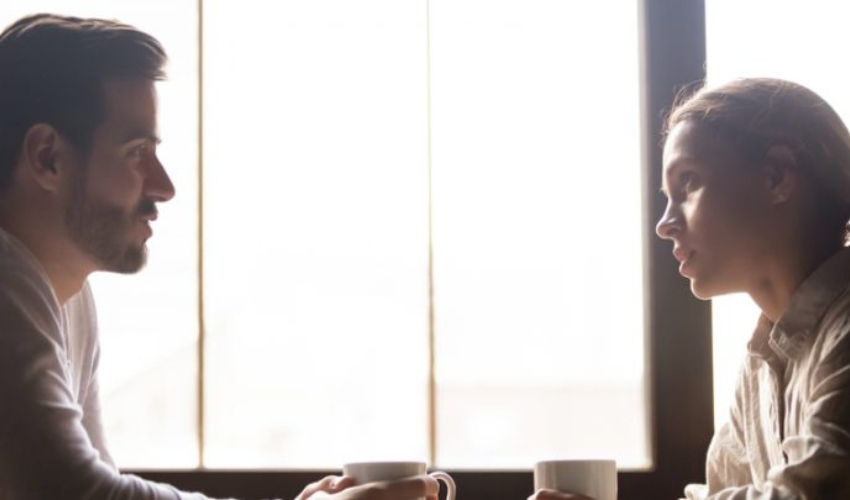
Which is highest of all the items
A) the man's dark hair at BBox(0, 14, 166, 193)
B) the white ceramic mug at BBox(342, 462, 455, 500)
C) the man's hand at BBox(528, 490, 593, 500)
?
the man's dark hair at BBox(0, 14, 166, 193)

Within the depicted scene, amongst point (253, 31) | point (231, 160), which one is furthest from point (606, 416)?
point (253, 31)

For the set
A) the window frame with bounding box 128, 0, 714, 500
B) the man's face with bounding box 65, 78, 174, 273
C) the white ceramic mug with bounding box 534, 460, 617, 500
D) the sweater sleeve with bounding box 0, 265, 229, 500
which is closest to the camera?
the sweater sleeve with bounding box 0, 265, 229, 500

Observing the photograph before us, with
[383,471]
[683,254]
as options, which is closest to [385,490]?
[383,471]

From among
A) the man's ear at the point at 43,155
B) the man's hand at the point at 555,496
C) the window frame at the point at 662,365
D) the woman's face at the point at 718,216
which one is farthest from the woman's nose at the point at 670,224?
the man's ear at the point at 43,155

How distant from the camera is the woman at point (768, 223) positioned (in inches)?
53.1

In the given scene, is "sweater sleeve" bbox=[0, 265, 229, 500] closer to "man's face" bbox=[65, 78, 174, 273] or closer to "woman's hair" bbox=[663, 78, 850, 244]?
"man's face" bbox=[65, 78, 174, 273]

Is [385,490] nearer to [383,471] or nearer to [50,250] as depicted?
[383,471]

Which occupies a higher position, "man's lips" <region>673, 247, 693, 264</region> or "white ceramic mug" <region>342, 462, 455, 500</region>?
"man's lips" <region>673, 247, 693, 264</region>

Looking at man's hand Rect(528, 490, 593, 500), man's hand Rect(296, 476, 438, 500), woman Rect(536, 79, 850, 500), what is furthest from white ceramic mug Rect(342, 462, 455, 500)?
woman Rect(536, 79, 850, 500)

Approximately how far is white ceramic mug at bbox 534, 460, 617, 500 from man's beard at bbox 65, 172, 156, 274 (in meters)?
0.56

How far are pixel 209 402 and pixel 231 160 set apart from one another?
0.37 m

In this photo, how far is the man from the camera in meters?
1.27

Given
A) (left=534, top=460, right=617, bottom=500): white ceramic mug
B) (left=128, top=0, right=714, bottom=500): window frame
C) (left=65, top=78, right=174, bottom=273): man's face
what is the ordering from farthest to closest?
(left=128, top=0, right=714, bottom=500): window frame → (left=65, top=78, right=174, bottom=273): man's face → (left=534, top=460, right=617, bottom=500): white ceramic mug

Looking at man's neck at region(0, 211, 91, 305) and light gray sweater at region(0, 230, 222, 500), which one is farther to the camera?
man's neck at region(0, 211, 91, 305)
